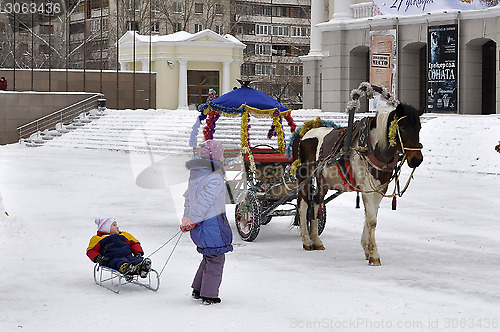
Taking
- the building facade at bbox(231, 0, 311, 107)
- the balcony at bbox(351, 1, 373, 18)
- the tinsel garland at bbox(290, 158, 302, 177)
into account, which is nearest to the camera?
the tinsel garland at bbox(290, 158, 302, 177)

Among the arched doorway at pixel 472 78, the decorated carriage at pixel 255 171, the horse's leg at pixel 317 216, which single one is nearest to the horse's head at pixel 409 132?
the horse's leg at pixel 317 216

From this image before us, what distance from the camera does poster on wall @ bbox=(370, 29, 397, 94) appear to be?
132 ft

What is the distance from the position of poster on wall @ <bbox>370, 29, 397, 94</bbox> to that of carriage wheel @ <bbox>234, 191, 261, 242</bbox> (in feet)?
93.9

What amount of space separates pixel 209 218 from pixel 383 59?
33399 millimetres

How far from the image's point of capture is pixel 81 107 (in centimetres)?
4597

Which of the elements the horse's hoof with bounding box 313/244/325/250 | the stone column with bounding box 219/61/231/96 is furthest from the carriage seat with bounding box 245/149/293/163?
the stone column with bounding box 219/61/231/96

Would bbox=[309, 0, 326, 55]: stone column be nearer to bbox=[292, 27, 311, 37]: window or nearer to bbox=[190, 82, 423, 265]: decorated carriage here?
bbox=[190, 82, 423, 265]: decorated carriage

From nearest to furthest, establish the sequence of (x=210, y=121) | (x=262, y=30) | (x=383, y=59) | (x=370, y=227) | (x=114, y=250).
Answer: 1. (x=114, y=250)
2. (x=370, y=227)
3. (x=210, y=121)
4. (x=383, y=59)
5. (x=262, y=30)

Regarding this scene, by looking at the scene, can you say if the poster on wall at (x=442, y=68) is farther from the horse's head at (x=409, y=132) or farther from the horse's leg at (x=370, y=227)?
the horse's head at (x=409, y=132)

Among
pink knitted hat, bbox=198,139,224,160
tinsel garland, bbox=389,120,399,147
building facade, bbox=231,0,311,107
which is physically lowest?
pink knitted hat, bbox=198,139,224,160

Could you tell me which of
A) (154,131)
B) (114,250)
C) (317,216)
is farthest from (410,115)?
(154,131)

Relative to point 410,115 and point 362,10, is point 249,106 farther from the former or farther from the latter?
point 362,10

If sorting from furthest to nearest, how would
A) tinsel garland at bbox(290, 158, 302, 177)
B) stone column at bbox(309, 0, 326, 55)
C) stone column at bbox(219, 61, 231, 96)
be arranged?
stone column at bbox(219, 61, 231, 96) < stone column at bbox(309, 0, 326, 55) < tinsel garland at bbox(290, 158, 302, 177)

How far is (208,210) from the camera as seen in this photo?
852 centimetres
